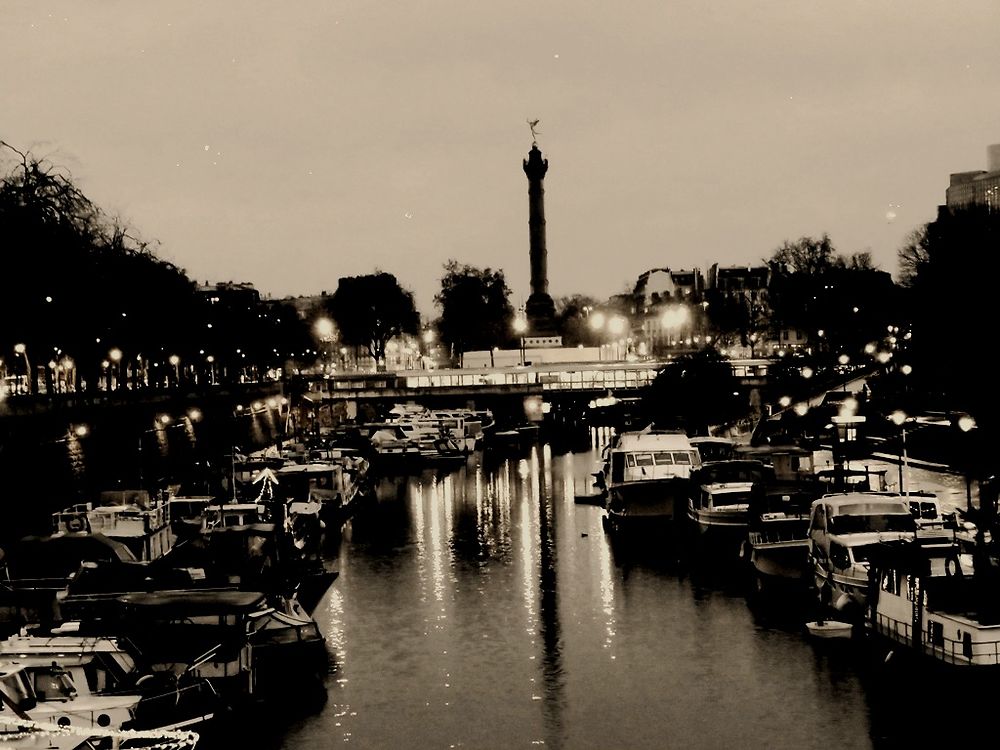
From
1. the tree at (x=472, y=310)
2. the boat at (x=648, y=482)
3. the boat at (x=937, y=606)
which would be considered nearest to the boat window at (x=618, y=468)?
the boat at (x=648, y=482)

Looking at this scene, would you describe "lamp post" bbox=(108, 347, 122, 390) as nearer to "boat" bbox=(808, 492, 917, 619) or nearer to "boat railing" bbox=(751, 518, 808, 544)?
"boat railing" bbox=(751, 518, 808, 544)

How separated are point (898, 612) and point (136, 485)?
40394mm

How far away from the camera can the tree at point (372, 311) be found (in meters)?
156

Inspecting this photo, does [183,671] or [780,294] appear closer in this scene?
[183,671]

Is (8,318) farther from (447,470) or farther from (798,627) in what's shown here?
(798,627)

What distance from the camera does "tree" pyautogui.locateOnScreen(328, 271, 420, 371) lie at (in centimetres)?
15612

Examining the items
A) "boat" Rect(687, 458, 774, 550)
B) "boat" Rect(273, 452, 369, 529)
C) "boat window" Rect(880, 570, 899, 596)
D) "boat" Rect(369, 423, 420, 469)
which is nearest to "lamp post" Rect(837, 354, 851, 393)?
"boat" Rect(369, 423, 420, 469)

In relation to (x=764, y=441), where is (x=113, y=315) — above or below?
above

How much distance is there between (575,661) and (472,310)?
123 m

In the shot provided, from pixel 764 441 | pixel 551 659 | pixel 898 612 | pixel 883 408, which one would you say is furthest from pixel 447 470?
pixel 898 612

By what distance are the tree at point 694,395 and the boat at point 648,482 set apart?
29970 millimetres

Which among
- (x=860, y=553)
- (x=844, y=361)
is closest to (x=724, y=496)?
(x=860, y=553)

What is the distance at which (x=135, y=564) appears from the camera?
35.3 meters

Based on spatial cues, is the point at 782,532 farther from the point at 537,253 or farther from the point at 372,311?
the point at 372,311
